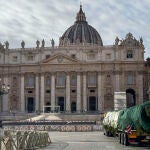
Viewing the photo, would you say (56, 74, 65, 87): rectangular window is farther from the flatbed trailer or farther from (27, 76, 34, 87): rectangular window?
the flatbed trailer

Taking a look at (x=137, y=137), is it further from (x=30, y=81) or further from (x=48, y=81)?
(x=30, y=81)

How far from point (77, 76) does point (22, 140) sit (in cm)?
8416

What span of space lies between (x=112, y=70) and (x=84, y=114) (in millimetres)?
14732

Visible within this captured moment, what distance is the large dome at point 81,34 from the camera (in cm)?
12431

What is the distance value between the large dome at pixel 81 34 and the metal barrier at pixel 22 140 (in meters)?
89.2

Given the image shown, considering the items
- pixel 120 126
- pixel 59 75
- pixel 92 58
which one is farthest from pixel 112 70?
pixel 120 126

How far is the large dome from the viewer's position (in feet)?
408

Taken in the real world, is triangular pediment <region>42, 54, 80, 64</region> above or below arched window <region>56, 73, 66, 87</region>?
above

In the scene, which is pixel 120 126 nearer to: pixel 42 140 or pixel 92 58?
pixel 42 140

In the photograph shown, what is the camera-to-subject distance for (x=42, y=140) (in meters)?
32.8

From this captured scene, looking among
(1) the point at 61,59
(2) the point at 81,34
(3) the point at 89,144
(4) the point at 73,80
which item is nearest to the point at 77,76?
(4) the point at 73,80

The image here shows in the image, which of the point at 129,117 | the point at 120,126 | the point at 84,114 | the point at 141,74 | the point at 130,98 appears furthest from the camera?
the point at 130,98

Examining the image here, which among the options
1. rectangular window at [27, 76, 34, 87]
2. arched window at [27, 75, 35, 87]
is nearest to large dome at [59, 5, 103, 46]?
arched window at [27, 75, 35, 87]

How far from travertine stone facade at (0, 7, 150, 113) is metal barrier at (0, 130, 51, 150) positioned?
76127mm
